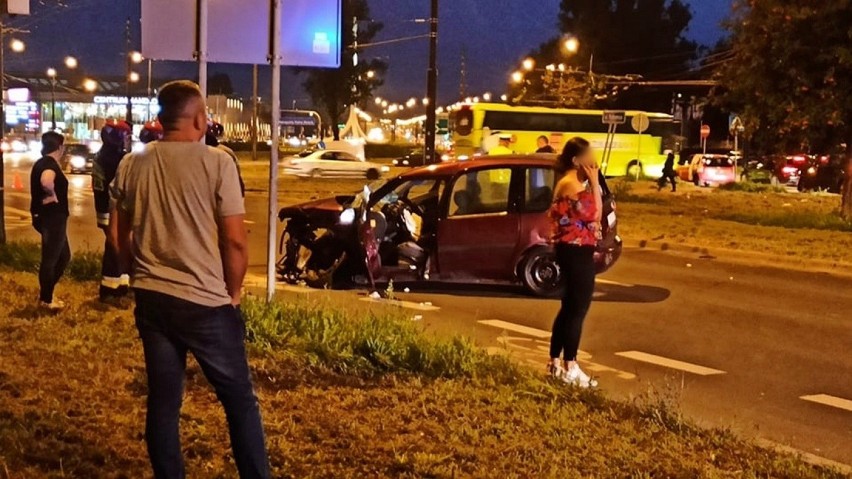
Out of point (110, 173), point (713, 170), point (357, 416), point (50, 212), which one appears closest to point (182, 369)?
point (357, 416)

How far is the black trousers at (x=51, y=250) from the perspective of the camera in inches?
344

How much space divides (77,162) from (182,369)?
40.1 meters

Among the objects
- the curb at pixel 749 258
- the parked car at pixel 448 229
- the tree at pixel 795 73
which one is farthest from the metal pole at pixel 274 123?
the tree at pixel 795 73

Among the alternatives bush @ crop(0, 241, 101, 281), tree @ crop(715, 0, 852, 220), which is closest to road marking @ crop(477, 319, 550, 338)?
bush @ crop(0, 241, 101, 281)

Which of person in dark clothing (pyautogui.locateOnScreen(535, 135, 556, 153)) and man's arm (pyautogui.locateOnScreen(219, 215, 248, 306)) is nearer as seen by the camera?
man's arm (pyautogui.locateOnScreen(219, 215, 248, 306))

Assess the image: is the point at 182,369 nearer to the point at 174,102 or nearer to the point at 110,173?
the point at 174,102

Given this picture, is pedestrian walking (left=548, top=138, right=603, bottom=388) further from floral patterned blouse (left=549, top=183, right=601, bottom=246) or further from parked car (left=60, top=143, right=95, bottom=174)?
parked car (left=60, top=143, right=95, bottom=174)

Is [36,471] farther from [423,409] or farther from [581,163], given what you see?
[581,163]

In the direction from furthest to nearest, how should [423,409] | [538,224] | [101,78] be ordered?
1. [101,78]
2. [538,224]
3. [423,409]

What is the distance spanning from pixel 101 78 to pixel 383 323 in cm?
11769

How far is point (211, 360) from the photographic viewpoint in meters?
3.92

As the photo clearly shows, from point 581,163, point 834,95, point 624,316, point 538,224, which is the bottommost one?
point 624,316

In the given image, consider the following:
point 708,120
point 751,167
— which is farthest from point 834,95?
point 708,120

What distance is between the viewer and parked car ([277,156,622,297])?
36.4ft
